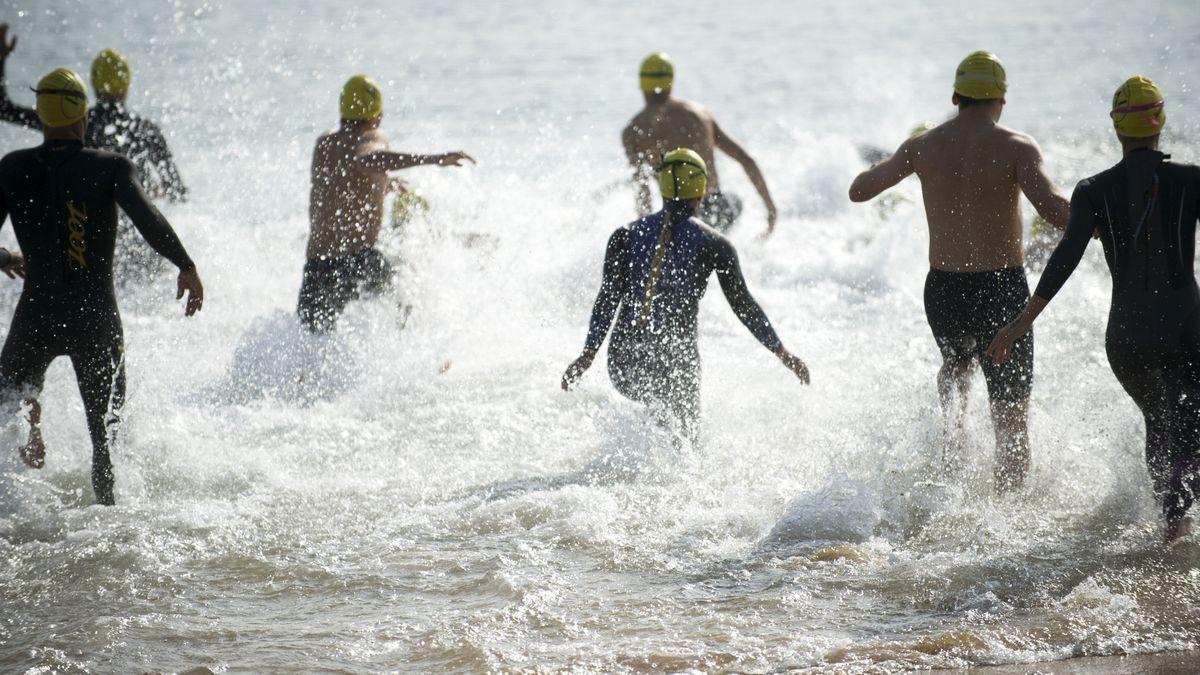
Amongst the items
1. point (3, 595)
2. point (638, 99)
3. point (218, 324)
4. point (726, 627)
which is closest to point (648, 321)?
point (726, 627)

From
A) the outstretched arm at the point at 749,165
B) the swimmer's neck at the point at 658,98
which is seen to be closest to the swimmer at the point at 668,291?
the outstretched arm at the point at 749,165

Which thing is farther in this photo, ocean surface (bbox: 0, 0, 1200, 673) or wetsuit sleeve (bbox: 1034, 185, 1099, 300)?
wetsuit sleeve (bbox: 1034, 185, 1099, 300)

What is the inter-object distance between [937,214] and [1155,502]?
61.6 inches

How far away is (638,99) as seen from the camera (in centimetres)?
2547

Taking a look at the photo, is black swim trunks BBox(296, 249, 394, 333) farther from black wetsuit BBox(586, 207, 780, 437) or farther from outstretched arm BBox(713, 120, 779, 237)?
outstretched arm BBox(713, 120, 779, 237)

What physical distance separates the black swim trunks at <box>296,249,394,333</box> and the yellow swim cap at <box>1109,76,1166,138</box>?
14.6ft

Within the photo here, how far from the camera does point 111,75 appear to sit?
8.82 m

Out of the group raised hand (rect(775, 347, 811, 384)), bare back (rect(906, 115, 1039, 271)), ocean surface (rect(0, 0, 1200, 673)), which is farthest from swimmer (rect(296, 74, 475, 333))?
bare back (rect(906, 115, 1039, 271))

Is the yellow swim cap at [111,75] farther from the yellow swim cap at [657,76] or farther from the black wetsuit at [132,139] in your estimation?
the yellow swim cap at [657,76]

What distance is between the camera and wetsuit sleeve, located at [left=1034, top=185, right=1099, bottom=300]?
177 inches

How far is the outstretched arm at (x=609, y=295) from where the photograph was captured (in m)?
5.62

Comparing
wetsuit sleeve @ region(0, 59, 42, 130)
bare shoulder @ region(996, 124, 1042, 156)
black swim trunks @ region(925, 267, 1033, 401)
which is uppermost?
wetsuit sleeve @ region(0, 59, 42, 130)

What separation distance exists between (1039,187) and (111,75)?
6967 millimetres

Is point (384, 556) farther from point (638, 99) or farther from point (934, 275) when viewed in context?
point (638, 99)
